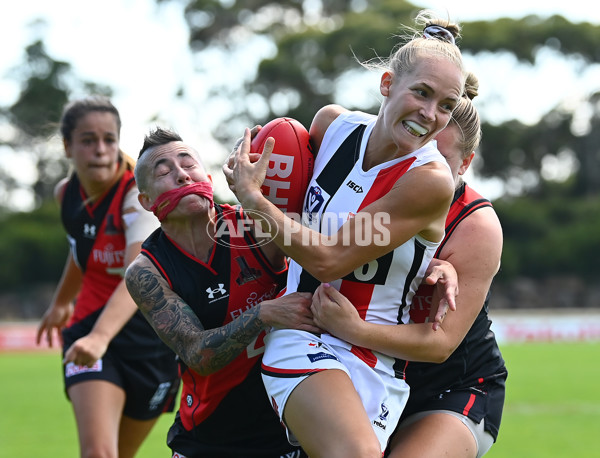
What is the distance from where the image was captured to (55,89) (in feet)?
117

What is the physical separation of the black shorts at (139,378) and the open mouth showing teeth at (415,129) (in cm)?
293

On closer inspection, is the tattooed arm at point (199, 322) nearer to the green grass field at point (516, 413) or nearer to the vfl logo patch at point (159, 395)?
the vfl logo patch at point (159, 395)

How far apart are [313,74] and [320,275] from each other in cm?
3170

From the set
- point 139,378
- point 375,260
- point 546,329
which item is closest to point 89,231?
point 139,378

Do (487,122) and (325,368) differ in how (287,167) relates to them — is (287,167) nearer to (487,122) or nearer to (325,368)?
(325,368)

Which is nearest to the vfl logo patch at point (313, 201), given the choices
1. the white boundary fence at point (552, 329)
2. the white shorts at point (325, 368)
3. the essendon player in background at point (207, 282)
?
the essendon player in background at point (207, 282)

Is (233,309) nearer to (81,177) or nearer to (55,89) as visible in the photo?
(81,177)

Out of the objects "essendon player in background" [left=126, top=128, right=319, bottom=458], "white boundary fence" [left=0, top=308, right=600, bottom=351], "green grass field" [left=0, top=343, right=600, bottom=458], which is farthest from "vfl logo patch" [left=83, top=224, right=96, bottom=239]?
"white boundary fence" [left=0, top=308, right=600, bottom=351]

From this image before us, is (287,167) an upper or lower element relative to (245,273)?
upper

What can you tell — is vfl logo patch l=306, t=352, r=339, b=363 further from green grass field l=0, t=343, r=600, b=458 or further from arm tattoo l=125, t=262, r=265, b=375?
green grass field l=0, t=343, r=600, b=458

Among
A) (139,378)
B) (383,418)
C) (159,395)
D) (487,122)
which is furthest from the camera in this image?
(487,122)

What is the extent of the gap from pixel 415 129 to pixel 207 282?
4.31 ft

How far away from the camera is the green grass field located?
865 centimetres

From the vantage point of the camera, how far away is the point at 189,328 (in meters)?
3.84
